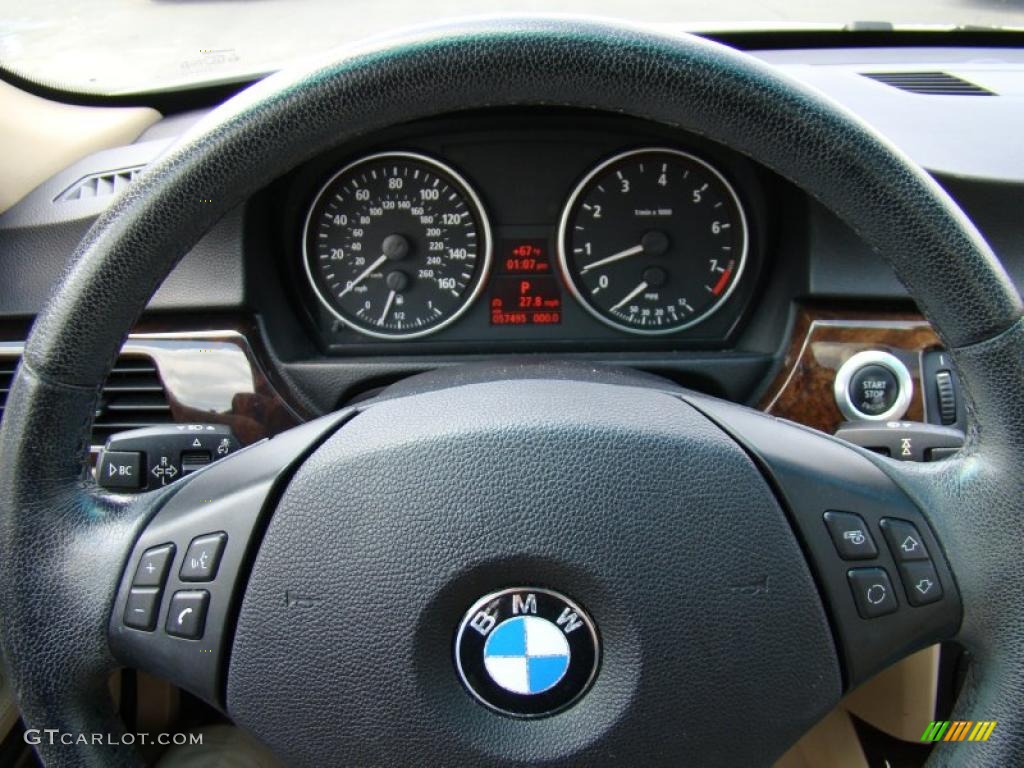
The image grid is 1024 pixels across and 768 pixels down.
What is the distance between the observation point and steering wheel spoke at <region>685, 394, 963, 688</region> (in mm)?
1154

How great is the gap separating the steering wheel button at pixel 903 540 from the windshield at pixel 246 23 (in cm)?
170

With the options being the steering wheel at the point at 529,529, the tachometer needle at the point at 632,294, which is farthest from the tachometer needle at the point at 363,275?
the steering wheel at the point at 529,529

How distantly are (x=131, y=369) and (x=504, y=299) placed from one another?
0.81 metres

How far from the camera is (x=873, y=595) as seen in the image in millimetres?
1154

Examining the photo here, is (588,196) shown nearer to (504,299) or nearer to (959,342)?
(504,299)

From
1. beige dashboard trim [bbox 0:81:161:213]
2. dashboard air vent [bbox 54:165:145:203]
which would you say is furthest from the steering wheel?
beige dashboard trim [bbox 0:81:161:213]

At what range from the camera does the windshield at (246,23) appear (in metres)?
2.56

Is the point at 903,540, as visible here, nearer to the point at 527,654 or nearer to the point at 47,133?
the point at 527,654

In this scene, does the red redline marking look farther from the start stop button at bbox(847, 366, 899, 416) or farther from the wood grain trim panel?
the start stop button at bbox(847, 366, 899, 416)

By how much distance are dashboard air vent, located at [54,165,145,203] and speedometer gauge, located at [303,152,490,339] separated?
1.26 ft

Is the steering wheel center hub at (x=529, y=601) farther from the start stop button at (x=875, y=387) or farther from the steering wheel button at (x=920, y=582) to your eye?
the start stop button at (x=875, y=387)

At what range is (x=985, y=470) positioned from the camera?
116 cm

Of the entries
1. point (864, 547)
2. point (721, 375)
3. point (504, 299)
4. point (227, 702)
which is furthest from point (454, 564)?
point (504, 299)

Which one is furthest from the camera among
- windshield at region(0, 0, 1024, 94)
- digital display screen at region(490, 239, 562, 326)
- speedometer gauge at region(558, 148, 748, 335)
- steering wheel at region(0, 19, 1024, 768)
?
windshield at region(0, 0, 1024, 94)
